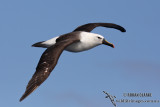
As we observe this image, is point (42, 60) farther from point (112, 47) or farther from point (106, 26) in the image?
point (106, 26)

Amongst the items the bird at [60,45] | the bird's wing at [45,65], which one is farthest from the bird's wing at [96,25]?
the bird's wing at [45,65]

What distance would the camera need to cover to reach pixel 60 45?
43.9 feet

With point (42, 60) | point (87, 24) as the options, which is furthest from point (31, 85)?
point (87, 24)

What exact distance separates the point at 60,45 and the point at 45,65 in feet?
4.74

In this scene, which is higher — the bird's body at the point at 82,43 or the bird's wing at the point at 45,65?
the bird's body at the point at 82,43

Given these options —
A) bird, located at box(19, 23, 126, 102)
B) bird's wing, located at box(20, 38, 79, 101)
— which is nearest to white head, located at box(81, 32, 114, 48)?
bird, located at box(19, 23, 126, 102)

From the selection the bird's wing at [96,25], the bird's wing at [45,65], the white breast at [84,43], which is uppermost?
the bird's wing at [96,25]

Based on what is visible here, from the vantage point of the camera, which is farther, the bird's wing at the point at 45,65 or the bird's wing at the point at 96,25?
the bird's wing at the point at 96,25

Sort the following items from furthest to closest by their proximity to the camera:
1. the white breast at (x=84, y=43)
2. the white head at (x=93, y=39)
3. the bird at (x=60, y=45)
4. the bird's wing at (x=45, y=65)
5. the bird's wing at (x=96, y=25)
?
the bird's wing at (x=96, y=25)
the white head at (x=93, y=39)
the white breast at (x=84, y=43)
the bird at (x=60, y=45)
the bird's wing at (x=45, y=65)

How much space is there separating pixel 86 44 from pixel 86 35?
1.51 ft

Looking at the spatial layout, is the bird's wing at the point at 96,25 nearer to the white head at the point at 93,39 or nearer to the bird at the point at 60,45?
the bird at the point at 60,45

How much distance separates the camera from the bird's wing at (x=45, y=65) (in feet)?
37.1

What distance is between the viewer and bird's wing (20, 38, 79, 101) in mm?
11305

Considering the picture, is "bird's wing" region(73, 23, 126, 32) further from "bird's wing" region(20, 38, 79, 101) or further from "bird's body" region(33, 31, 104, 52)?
"bird's wing" region(20, 38, 79, 101)
